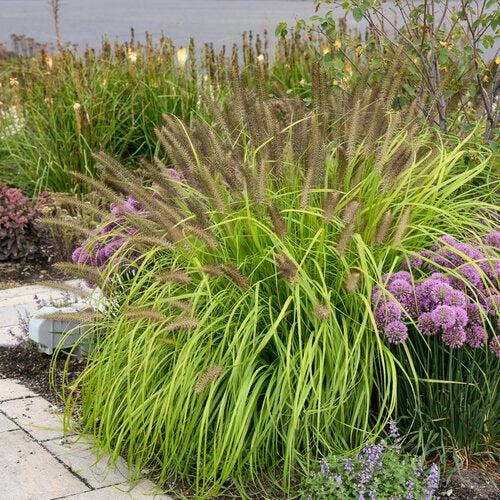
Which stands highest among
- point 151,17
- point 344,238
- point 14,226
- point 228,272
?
point 344,238

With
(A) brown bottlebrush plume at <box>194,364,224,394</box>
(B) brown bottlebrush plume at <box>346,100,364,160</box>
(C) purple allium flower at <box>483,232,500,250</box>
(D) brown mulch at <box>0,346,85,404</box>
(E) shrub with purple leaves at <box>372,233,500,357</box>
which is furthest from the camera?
(D) brown mulch at <box>0,346,85,404</box>

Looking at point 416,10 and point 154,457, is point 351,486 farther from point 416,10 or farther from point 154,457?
point 416,10

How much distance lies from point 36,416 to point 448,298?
1.84 meters

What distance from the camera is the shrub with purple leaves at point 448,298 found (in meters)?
3.27

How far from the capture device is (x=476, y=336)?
10.9 ft

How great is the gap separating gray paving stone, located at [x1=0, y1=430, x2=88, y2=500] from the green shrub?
194mm

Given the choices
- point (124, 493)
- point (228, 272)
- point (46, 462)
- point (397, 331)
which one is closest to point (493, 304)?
point (397, 331)

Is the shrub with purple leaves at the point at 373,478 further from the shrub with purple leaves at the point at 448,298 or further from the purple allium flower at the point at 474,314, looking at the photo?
the purple allium flower at the point at 474,314

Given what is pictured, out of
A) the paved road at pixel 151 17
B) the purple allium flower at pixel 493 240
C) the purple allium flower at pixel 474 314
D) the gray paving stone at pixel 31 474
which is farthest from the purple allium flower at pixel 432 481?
the paved road at pixel 151 17

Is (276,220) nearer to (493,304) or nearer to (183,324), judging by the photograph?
(183,324)

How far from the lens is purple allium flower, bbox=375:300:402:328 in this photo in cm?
330

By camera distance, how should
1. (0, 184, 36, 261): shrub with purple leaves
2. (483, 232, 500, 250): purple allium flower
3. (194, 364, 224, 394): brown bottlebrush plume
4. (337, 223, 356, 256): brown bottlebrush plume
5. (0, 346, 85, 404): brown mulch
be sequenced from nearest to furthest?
(194, 364, 224, 394): brown bottlebrush plume → (337, 223, 356, 256): brown bottlebrush plume → (483, 232, 500, 250): purple allium flower → (0, 346, 85, 404): brown mulch → (0, 184, 36, 261): shrub with purple leaves

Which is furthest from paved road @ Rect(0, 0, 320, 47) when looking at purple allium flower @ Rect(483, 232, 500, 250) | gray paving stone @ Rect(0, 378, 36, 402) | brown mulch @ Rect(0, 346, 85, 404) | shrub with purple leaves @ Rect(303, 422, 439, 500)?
shrub with purple leaves @ Rect(303, 422, 439, 500)

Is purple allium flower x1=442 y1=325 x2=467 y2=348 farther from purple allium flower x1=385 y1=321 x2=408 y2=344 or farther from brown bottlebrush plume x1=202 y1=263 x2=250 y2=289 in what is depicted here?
brown bottlebrush plume x1=202 y1=263 x2=250 y2=289
